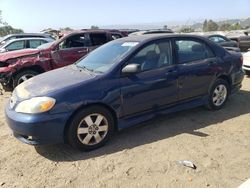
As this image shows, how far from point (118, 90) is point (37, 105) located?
1.19 metres

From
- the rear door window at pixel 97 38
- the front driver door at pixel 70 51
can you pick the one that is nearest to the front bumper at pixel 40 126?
the front driver door at pixel 70 51

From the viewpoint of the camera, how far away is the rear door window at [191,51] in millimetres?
5511

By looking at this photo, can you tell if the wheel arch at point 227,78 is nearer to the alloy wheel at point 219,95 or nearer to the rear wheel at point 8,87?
the alloy wheel at point 219,95

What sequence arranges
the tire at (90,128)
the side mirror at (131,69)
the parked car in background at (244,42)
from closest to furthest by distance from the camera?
the tire at (90,128) → the side mirror at (131,69) → the parked car in background at (244,42)

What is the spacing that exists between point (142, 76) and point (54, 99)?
1.45 meters

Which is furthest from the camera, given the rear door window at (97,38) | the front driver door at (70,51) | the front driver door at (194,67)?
the rear door window at (97,38)

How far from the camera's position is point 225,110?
6195 millimetres

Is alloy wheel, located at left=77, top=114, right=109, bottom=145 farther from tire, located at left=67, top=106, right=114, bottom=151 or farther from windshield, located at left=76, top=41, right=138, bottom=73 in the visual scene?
windshield, located at left=76, top=41, right=138, bottom=73

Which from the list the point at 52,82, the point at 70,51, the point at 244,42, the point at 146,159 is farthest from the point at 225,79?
the point at 244,42

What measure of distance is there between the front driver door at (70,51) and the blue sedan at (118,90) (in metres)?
3.28

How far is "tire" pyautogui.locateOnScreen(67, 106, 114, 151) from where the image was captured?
4.32m

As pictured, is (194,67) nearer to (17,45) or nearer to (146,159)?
(146,159)

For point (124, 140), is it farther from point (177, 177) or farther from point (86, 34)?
point (86, 34)

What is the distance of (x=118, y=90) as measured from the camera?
4.64m
